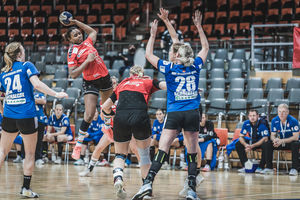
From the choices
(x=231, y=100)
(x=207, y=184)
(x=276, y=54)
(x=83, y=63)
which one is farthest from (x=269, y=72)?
(x=83, y=63)

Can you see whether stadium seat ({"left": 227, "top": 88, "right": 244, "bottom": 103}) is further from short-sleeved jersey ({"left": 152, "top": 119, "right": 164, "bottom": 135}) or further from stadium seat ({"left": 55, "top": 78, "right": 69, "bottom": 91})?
stadium seat ({"left": 55, "top": 78, "right": 69, "bottom": 91})

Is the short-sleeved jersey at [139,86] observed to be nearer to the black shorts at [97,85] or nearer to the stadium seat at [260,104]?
the black shorts at [97,85]

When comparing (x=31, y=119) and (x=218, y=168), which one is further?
(x=218, y=168)

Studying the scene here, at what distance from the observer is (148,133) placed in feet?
23.1

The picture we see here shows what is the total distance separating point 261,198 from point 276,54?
9.02 m

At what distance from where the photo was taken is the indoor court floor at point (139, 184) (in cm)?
734

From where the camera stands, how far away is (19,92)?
22.8 feet

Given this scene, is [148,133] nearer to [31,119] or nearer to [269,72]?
[31,119]

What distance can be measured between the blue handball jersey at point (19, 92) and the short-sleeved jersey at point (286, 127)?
636 cm

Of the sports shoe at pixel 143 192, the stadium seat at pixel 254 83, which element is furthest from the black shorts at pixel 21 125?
the stadium seat at pixel 254 83

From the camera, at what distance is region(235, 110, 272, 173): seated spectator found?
11.8 m

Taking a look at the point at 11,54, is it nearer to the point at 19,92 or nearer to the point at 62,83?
the point at 19,92

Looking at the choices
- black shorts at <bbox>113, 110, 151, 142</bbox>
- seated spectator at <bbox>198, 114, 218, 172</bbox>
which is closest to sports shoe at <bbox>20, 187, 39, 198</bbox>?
black shorts at <bbox>113, 110, 151, 142</bbox>

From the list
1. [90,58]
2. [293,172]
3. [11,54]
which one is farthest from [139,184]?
[293,172]
